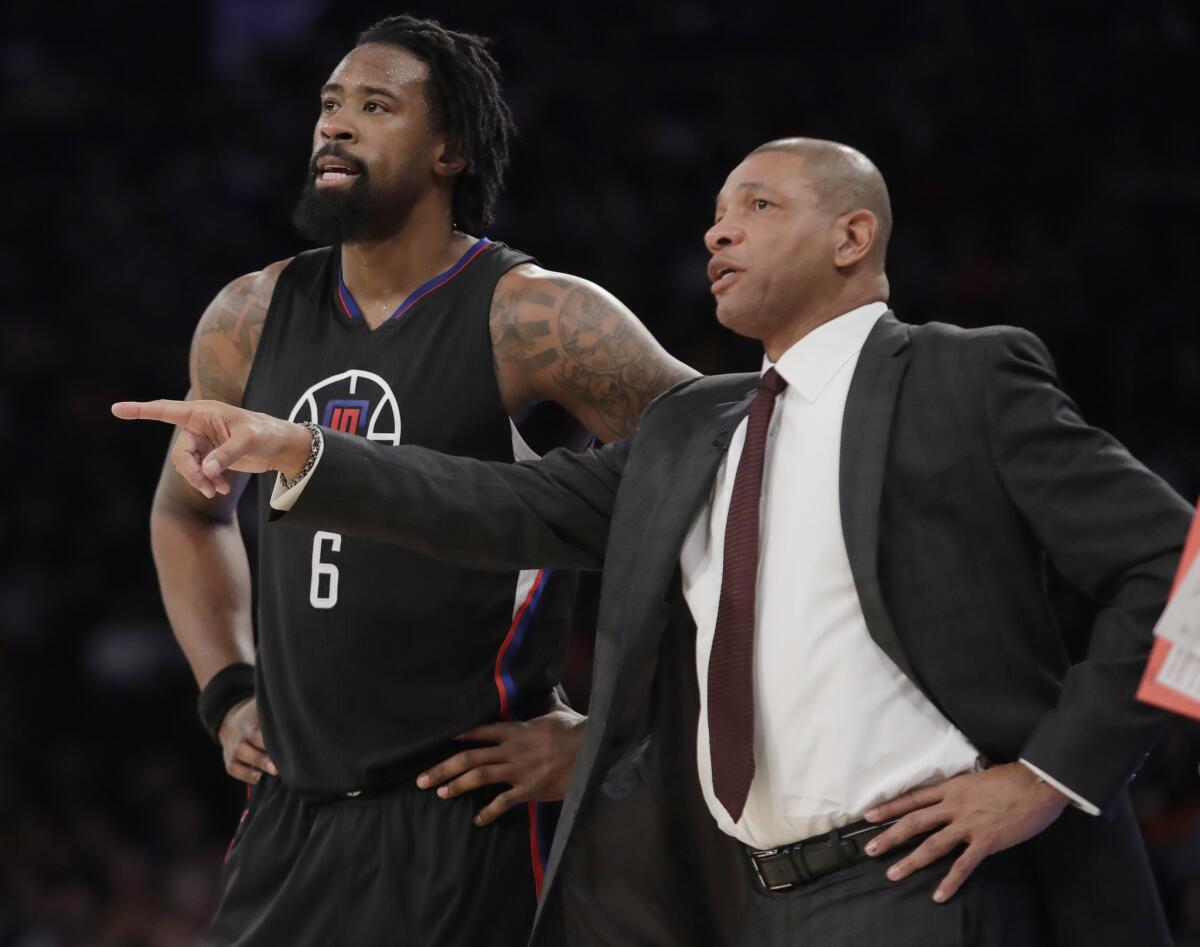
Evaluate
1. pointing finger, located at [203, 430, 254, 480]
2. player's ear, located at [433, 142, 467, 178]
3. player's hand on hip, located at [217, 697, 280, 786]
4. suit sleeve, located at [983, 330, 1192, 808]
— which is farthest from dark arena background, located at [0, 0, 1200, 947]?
pointing finger, located at [203, 430, 254, 480]

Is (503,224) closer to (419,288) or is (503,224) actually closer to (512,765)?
(419,288)

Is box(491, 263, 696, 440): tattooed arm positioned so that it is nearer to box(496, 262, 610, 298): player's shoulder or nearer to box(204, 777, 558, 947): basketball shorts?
box(496, 262, 610, 298): player's shoulder

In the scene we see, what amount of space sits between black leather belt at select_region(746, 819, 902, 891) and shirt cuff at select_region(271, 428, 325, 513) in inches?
34.5

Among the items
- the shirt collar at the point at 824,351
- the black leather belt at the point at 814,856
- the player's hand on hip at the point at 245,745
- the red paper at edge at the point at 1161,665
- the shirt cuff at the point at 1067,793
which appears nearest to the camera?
the red paper at edge at the point at 1161,665

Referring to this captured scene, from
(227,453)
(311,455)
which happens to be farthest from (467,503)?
(227,453)

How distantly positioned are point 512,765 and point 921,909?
924 mm

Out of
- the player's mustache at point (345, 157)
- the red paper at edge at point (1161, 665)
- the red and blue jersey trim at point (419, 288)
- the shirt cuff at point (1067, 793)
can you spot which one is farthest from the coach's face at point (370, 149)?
the red paper at edge at point (1161, 665)

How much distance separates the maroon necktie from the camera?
2451 mm

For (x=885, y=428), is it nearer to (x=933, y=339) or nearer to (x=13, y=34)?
(x=933, y=339)

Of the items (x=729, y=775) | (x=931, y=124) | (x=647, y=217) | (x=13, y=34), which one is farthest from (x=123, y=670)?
(x=729, y=775)

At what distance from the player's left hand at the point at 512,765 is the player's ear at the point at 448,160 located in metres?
1.10

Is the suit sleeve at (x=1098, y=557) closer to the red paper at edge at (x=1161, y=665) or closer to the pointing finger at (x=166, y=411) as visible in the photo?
the red paper at edge at (x=1161, y=665)

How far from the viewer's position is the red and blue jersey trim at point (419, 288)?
325 centimetres

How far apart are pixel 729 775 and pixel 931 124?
6289 mm
